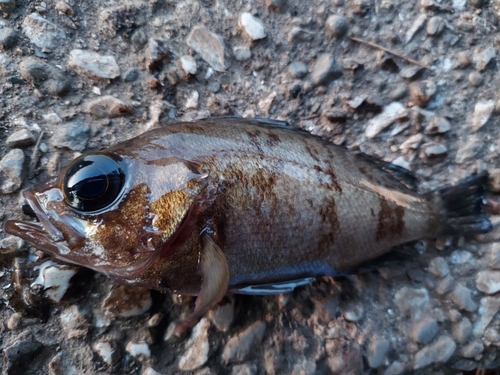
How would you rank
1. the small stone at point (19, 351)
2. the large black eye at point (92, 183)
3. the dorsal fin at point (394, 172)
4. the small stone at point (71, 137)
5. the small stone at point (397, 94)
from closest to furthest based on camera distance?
the large black eye at point (92, 183), the small stone at point (19, 351), the small stone at point (71, 137), the dorsal fin at point (394, 172), the small stone at point (397, 94)

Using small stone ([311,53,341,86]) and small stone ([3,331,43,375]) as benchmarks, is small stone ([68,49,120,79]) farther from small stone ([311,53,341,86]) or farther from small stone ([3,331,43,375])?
small stone ([3,331,43,375])

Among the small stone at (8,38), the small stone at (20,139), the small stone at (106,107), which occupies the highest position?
the small stone at (8,38)

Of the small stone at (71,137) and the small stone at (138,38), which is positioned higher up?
the small stone at (138,38)

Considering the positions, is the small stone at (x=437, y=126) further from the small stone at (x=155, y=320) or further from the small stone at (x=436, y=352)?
the small stone at (x=155, y=320)

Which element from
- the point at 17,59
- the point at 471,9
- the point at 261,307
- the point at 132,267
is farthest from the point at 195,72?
the point at 471,9

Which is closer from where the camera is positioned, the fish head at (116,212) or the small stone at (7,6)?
the fish head at (116,212)

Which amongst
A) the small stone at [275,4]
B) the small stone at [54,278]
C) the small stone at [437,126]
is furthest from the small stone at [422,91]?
the small stone at [54,278]

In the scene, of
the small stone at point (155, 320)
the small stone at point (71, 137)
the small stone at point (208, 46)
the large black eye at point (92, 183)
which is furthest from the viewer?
the small stone at point (208, 46)

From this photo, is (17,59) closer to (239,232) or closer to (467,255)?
(239,232)
